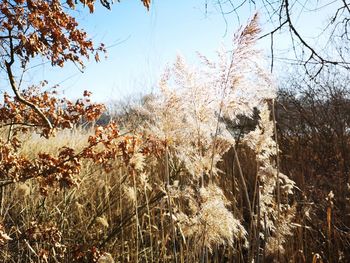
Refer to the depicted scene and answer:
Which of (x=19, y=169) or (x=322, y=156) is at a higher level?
(x=322, y=156)

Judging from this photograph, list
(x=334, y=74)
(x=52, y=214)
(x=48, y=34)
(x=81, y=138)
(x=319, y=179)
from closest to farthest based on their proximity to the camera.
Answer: (x=48, y=34)
(x=52, y=214)
(x=319, y=179)
(x=81, y=138)
(x=334, y=74)

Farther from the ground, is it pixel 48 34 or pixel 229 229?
pixel 48 34

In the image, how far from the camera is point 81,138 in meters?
5.73

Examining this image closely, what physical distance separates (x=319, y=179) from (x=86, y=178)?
275cm

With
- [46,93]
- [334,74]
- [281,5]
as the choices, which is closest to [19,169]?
[46,93]

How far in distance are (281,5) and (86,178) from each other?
2.39 metres

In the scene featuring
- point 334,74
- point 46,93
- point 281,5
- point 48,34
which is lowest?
point 46,93

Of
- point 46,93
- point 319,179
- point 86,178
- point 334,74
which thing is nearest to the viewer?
point 46,93

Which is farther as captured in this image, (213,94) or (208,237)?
(213,94)

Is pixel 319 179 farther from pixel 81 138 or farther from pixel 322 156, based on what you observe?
pixel 81 138

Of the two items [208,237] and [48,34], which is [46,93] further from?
[208,237]

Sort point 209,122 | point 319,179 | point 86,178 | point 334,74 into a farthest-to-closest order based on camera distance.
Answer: point 334,74
point 319,179
point 86,178
point 209,122

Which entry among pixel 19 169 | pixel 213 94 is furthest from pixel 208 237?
pixel 19 169

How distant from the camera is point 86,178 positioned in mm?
3838
